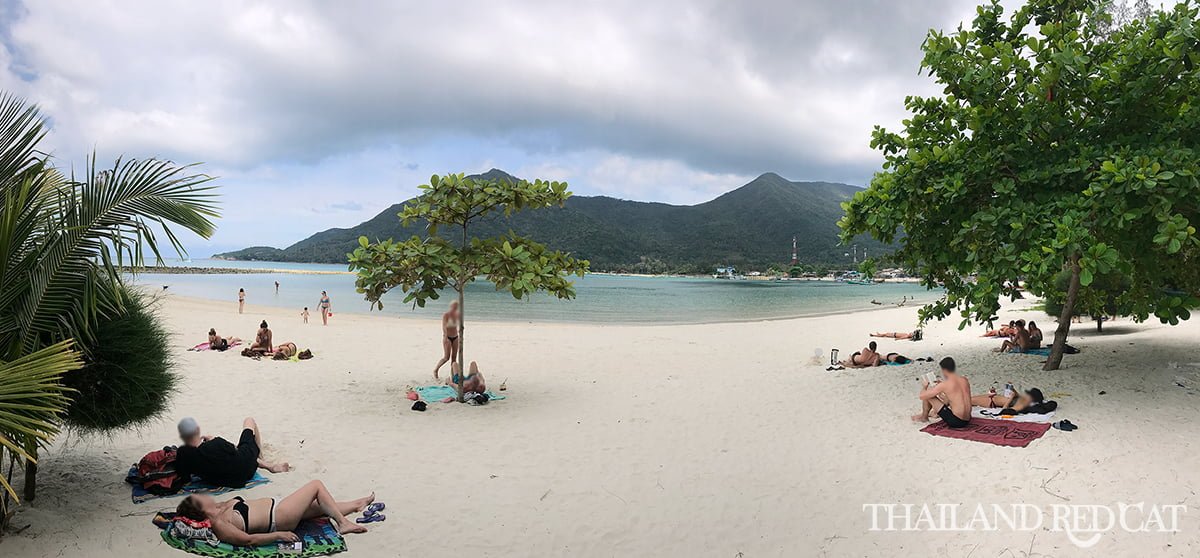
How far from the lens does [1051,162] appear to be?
8.59 metres

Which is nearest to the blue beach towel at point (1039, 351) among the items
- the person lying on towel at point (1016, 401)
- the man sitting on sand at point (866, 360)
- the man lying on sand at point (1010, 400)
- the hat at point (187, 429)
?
the man sitting on sand at point (866, 360)

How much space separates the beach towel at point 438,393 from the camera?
32.3 ft

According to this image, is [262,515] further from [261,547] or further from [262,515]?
[261,547]

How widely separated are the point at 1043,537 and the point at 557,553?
12.3 feet

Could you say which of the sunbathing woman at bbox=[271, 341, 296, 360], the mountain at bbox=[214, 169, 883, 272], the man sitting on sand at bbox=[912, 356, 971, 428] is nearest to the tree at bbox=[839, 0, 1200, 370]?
the man sitting on sand at bbox=[912, 356, 971, 428]

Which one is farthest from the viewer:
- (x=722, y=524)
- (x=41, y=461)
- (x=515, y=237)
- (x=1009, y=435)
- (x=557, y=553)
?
(x=515, y=237)

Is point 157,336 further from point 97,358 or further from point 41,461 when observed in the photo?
→ point 41,461

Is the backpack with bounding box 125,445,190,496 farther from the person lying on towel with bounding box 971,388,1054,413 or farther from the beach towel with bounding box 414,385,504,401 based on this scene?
the person lying on towel with bounding box 971,388,1054,413

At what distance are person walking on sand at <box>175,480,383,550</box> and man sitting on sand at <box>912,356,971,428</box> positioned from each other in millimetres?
6815

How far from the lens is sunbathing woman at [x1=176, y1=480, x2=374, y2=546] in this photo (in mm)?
4438

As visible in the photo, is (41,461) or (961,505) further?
(41,461)

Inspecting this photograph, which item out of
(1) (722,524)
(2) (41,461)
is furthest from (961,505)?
(2) (41,461)

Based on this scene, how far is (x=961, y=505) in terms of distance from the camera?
5.33 meters

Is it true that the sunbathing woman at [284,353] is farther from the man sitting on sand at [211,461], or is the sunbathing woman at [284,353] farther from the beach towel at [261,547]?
the beach towel at [261,547]
